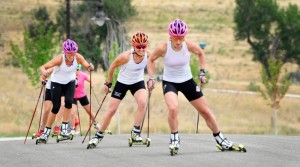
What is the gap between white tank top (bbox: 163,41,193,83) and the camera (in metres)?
11.6

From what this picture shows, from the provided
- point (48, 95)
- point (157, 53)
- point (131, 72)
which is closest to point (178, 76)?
point (157, 53)

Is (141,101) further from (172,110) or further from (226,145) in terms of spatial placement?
(226,145)

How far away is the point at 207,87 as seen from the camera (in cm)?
6047

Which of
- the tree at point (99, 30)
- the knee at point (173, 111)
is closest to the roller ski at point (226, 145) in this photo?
the knee at point (173, 111)

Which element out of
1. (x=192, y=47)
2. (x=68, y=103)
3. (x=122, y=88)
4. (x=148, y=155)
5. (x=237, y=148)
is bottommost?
(x=148, y=155)

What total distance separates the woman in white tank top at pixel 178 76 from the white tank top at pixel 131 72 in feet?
4.10

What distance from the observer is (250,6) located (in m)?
62.9

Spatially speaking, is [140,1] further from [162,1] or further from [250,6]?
[250,6]

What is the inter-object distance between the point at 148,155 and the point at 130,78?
214 centimetres

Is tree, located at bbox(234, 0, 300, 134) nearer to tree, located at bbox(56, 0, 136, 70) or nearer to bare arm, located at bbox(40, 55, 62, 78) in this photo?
tree, located at bbox(56, 0, 136, 70)

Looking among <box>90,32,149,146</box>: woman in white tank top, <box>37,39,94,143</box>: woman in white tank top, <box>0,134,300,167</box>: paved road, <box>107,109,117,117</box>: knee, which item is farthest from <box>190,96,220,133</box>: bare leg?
<box>37,39,94,143</box>: woman in white tank top

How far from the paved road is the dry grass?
14316mm

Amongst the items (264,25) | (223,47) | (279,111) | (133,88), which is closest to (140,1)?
(223,47)

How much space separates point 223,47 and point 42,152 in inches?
3224
